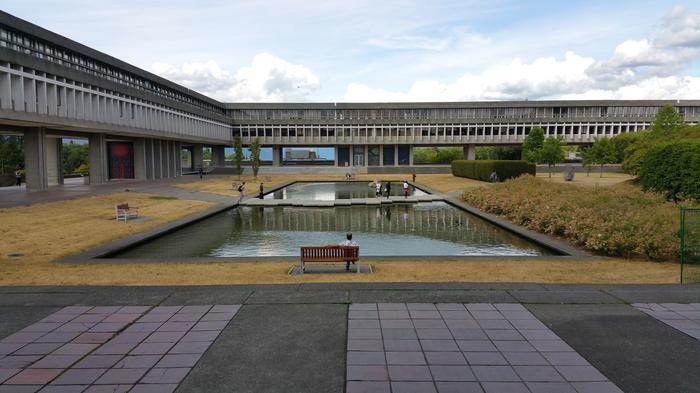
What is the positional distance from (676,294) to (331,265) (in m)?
8.21

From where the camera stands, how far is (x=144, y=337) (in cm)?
649

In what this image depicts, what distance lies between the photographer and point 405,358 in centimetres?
575

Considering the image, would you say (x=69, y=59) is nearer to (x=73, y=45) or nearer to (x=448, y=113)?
(x=73, y=45)

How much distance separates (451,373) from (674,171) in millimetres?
21676

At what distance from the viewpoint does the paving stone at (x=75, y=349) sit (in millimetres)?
5949

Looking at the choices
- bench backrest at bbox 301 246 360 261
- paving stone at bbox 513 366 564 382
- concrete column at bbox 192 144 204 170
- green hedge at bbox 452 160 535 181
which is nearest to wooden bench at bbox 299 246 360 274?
bench backrest at bbox 301 246 360 261

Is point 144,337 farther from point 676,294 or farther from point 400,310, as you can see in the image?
point 676,294

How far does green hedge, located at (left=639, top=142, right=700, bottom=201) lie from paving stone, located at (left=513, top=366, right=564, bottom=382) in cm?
1841

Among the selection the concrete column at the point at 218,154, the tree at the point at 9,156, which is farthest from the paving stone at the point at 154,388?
the concrete column at the point at 218,154

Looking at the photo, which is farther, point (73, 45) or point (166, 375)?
point (73, 45)

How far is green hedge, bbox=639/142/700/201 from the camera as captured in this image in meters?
19.7

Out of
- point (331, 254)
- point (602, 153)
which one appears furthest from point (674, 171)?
point (602, 153)

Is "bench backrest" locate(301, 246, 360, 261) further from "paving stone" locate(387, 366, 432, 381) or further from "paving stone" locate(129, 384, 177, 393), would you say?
"paving stone" locate(129, 384, 177, 393)

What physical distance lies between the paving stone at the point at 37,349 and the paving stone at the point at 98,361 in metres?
0.71
